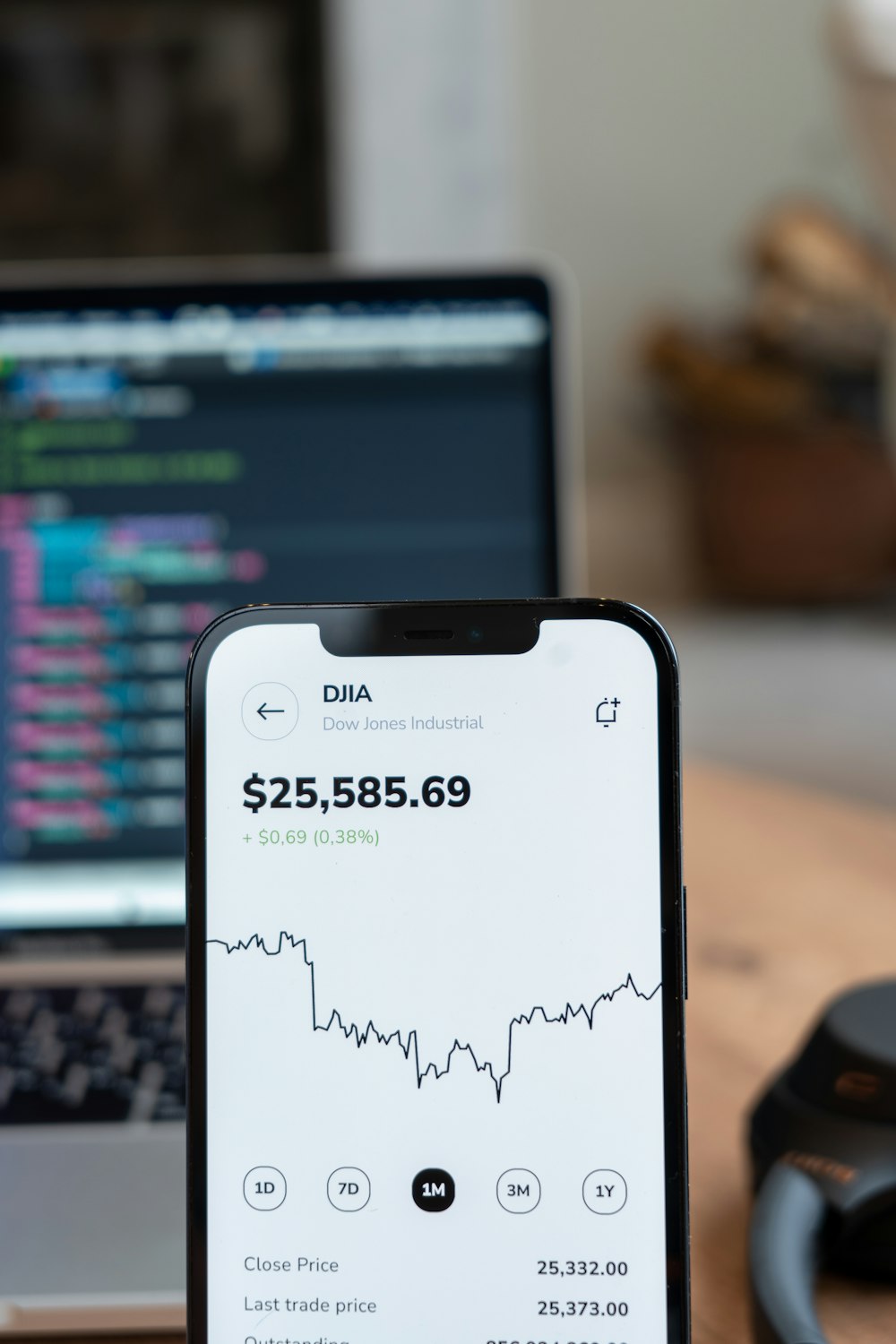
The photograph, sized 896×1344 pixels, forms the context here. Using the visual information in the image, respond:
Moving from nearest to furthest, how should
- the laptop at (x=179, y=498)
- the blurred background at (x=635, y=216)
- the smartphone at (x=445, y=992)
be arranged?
→ the smartphone at (x=445, y=992) → the laptop at (x=179, y=498) → the blurred background at (x=635, y=216)

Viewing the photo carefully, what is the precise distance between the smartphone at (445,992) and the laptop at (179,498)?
0.75 feet

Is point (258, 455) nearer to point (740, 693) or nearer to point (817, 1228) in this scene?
point (817, 1228)

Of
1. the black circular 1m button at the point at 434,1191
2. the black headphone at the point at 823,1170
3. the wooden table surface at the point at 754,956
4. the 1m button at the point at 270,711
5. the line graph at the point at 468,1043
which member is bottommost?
the wooden table surface at the point at 754,956

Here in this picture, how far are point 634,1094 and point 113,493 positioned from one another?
33cm

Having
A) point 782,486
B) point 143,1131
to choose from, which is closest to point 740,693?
point 782,486

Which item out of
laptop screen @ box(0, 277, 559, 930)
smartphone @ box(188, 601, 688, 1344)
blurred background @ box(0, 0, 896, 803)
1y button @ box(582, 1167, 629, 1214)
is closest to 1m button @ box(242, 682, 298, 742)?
smartphone @ box(188, 601, 688, 1344)

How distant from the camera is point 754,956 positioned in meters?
0.50

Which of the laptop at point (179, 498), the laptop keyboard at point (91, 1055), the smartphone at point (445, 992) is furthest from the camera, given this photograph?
the laptop at point (179, 498)

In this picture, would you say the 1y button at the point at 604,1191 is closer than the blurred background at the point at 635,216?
Yes

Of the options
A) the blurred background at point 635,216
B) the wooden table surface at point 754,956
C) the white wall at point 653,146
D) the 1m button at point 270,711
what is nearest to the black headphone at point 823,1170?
the wooden table surface at point 754,956

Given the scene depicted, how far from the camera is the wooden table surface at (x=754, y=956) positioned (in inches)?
12.2

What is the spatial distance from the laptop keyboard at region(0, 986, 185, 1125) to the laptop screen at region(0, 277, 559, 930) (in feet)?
0.16

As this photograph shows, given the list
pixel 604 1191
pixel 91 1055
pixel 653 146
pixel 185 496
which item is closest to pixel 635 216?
pixel 653 146

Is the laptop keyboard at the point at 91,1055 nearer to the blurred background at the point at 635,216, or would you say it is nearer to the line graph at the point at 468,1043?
the line graph at the point at 468,1043
